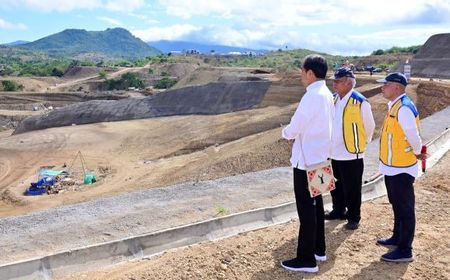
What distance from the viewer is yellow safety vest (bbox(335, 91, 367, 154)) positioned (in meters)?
5.51

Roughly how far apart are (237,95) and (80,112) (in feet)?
43.6

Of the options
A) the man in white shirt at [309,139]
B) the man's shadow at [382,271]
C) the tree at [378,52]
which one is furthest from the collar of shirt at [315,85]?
the tree at [378,52]

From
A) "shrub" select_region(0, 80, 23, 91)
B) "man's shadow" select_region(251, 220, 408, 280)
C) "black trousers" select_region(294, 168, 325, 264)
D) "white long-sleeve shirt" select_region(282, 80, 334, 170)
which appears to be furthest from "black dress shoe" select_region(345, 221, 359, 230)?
"shrub" select_region(0, 80, 23, 91)

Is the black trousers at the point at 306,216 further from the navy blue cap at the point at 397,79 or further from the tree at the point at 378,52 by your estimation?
the tree at the point at 378,52

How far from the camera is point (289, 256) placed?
4797 millimetres

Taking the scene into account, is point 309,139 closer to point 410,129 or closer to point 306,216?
point 306,216

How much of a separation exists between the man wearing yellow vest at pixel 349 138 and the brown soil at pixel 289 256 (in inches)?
13.1

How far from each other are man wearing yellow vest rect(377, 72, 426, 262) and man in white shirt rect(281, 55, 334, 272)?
72cm

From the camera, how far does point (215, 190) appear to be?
293 inches

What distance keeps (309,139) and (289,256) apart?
122 cm

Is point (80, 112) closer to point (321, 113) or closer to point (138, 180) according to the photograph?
point (138, 180)

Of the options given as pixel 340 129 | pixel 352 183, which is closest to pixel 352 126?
pixel 340 129

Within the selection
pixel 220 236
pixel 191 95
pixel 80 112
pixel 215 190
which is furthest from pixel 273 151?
pixel 80 112

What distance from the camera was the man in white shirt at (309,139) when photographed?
13.8ft
